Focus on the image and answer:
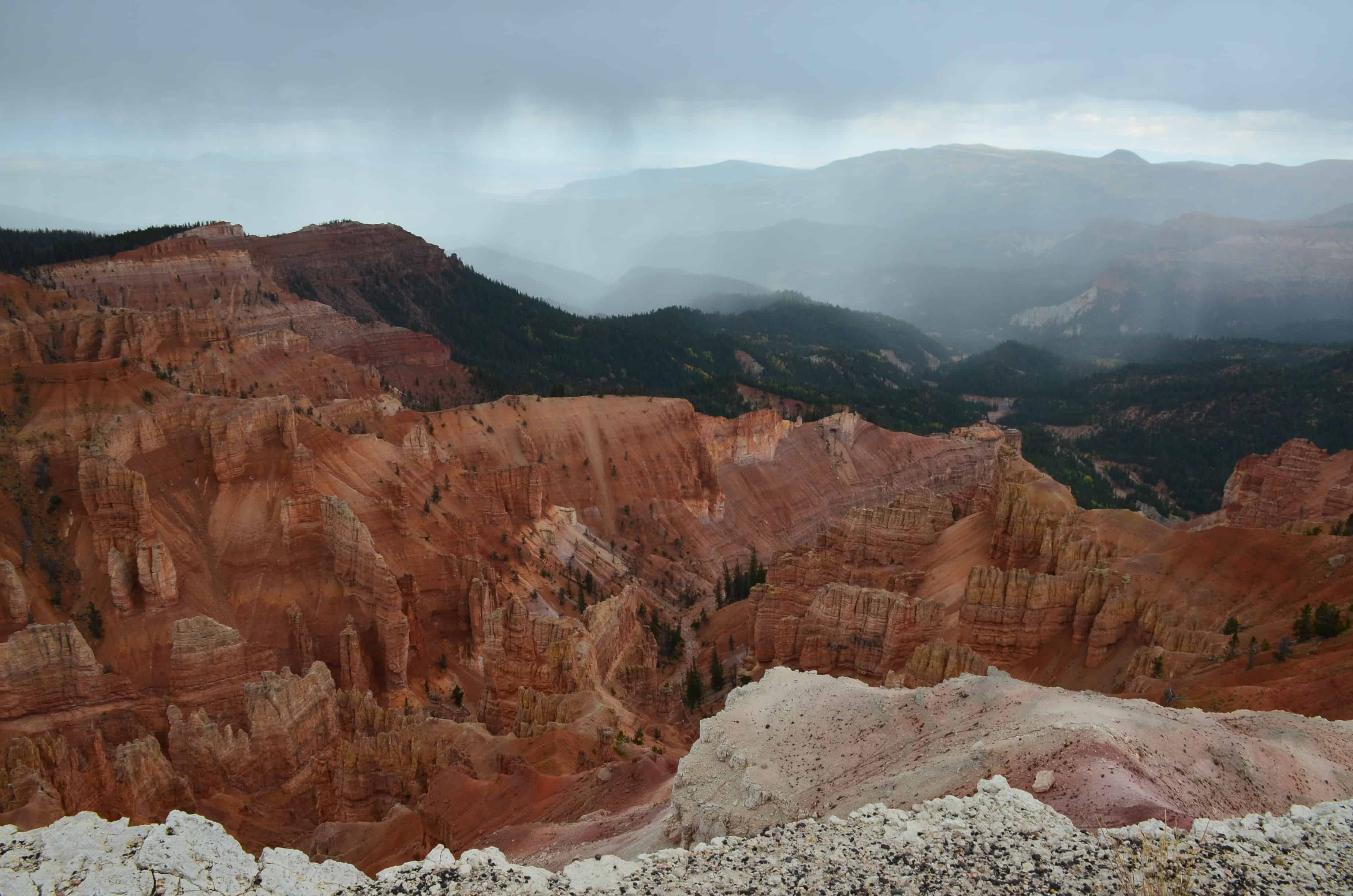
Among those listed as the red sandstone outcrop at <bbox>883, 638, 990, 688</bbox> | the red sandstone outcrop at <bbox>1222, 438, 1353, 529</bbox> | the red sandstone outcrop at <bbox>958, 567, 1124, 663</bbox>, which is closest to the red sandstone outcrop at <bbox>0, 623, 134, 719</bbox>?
the red sandstone outcrop at <bbox>883, 638, 990, 688</bbox>

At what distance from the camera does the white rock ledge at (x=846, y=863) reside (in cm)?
1316

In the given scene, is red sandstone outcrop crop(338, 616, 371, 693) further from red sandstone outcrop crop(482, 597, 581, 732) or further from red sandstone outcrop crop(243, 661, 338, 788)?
red sandstone outcrop crop(482, 597, 581, 732)

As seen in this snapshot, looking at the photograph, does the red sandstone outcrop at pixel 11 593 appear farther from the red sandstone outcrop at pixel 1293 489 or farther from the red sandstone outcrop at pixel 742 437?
the red sandstone outcrop at pixel 1293 489

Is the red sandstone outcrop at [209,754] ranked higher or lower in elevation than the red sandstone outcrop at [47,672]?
lower

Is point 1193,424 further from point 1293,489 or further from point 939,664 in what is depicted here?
point 939,664

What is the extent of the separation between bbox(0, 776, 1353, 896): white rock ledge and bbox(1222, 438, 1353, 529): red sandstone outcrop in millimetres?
50820

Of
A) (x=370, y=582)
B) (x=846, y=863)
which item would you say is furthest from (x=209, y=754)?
(x=846, y=863)

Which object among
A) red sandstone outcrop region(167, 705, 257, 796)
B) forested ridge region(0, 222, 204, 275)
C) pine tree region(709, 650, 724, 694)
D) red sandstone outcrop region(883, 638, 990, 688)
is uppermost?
forested ridge region(0, 222, 204, 275)

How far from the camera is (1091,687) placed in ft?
120

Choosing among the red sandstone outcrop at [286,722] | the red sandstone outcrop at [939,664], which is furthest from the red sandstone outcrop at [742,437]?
the red sandstone outcrop at [286,722]

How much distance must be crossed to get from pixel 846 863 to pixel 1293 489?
66996 millimetres

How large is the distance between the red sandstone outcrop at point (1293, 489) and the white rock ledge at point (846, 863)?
50820 millimetres

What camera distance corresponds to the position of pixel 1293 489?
65562mm

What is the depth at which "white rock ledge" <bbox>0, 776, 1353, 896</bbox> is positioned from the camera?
13.2 meters
